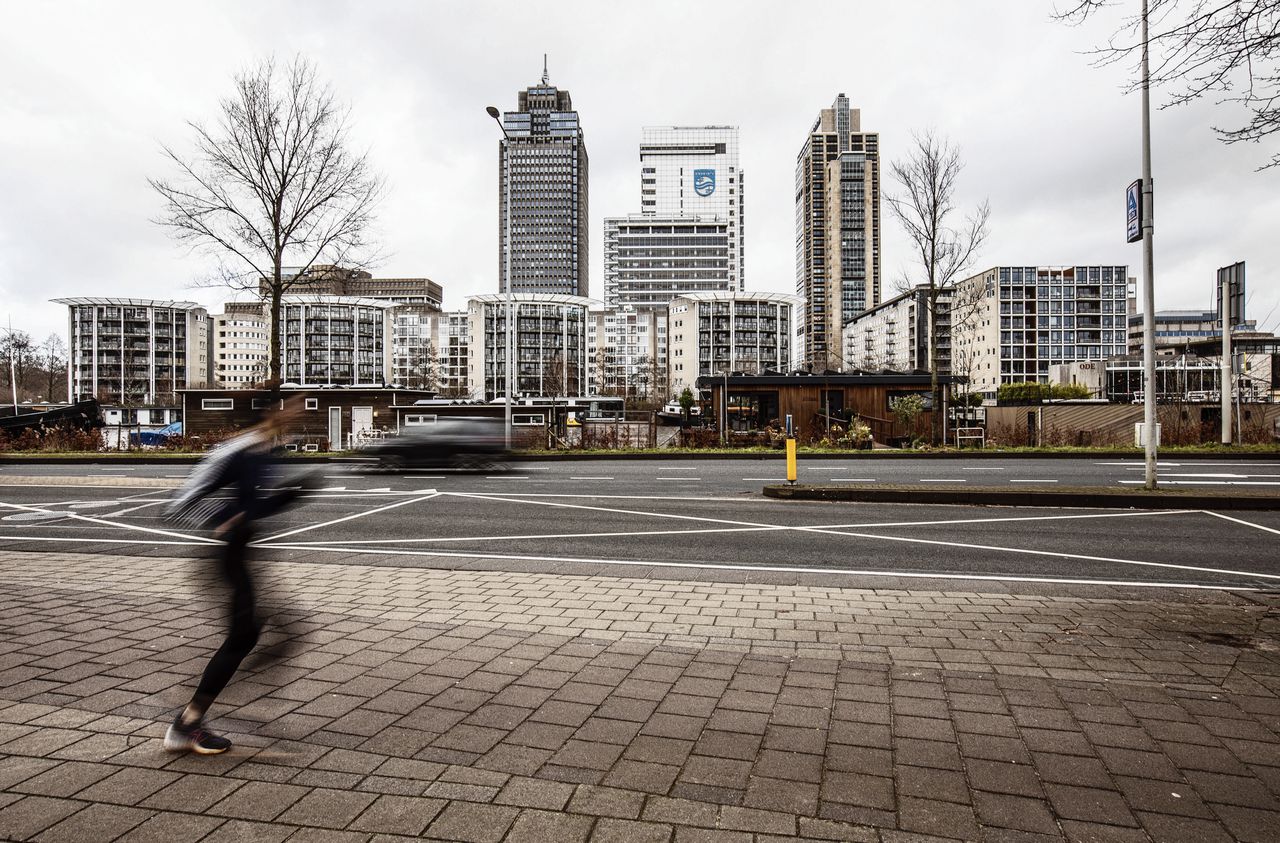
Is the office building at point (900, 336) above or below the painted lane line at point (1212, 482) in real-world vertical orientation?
above

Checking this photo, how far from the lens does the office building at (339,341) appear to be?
145375 mm

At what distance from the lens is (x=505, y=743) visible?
3.45 metres

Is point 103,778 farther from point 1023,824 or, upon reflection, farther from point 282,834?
point 1023,824

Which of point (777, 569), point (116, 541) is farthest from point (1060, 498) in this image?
point (116, 541)

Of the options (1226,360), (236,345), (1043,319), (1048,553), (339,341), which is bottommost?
(1048,553)

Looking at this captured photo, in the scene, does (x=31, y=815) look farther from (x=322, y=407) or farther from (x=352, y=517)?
(x=322, y=407)

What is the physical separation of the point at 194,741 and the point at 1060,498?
13072mm

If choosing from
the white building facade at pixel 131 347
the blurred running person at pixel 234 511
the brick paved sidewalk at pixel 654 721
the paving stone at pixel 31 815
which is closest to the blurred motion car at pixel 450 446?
the brick paved sidewalk at pixel 654 721

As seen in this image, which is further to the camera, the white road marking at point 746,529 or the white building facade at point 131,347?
the white building facade at point 131,347

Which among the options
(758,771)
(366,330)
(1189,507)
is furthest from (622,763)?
(366,330)

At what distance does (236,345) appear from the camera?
167625 millimetres

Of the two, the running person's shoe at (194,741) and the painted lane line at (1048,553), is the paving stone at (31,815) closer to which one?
the running person's shoe at (194,741)

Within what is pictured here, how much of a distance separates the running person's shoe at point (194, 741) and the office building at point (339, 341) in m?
150

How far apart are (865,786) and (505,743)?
1558mm
